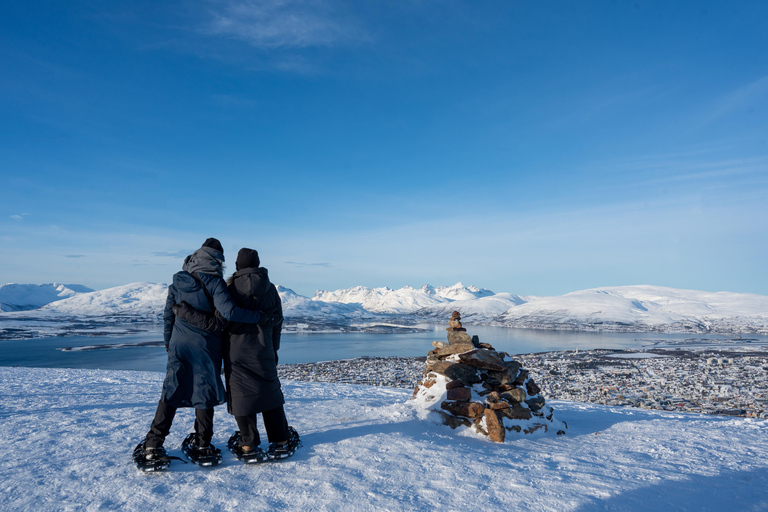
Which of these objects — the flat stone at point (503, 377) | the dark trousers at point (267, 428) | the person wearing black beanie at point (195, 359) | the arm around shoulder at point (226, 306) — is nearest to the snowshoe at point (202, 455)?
the person wearing black beanie at point (195, 359)

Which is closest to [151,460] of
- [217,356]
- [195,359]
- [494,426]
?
[195,359]

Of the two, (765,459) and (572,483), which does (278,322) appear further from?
(765,459)

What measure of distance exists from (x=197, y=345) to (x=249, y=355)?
1.88 ft

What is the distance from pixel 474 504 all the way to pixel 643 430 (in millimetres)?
6370

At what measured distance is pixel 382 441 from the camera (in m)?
5.95

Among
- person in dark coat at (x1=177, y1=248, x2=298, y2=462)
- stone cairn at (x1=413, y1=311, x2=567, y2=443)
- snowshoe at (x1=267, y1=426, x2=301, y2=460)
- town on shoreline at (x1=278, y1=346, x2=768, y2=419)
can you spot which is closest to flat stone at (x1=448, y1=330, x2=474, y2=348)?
stone cairn at (x1=413, y1=311, x2=567, y2=443)

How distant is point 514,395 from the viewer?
8.20 metres

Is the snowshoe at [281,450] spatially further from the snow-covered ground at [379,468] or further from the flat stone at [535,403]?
the flat stone at [535,403]

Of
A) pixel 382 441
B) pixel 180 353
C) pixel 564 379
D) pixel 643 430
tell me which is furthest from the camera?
pixel 564 379

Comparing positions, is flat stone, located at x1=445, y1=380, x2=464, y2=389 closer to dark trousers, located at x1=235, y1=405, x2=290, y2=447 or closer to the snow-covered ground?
the snow-covered ground

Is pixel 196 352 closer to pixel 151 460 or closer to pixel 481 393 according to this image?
pixel 151 460

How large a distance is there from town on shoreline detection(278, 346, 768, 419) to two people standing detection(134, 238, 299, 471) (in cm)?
1955

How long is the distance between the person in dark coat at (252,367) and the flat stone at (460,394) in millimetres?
4030

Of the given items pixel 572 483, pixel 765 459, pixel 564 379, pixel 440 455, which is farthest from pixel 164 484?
pixel 564 379
